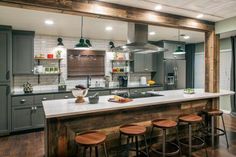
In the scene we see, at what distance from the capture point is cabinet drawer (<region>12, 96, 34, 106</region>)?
14.0 feet

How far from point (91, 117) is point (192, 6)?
252 centimetres

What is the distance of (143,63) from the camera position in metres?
6.35

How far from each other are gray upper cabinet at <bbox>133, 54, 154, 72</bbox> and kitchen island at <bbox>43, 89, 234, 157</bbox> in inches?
115

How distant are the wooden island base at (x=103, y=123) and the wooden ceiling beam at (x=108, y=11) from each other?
1.52 meters

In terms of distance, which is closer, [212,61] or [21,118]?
A: [212,61]

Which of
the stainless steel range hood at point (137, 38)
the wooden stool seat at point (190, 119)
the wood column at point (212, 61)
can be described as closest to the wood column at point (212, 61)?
the wood column at point (212, 61)

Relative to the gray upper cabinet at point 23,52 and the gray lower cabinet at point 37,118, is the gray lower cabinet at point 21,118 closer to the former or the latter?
the gray lower cabinet at point 37,118

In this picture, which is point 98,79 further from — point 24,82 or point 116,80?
point 24,82

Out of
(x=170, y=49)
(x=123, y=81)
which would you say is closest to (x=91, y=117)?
(x=123, y=81)

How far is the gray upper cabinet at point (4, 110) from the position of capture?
4.17 meters

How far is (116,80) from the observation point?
6195 mm

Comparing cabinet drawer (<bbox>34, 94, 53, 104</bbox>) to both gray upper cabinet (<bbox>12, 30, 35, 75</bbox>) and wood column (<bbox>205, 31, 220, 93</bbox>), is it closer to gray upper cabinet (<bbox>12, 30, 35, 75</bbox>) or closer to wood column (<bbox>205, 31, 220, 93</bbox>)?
gray upper cabinet (<bbox>12, 30, 35, 75</bbox>)

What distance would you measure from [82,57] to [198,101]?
356 cm

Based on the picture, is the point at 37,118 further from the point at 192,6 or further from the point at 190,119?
the point at 192,6
